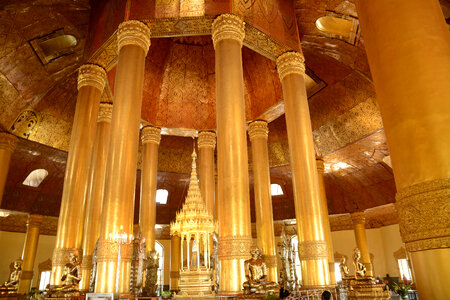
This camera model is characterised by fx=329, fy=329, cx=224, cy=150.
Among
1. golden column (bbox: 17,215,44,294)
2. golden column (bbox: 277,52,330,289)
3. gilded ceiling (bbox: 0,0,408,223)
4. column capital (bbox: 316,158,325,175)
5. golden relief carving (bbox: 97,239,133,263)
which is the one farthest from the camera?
column capital (bbox: 316,158,325,175)

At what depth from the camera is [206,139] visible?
→ 15359 mm

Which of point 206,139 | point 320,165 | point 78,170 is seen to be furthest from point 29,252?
point 320,165

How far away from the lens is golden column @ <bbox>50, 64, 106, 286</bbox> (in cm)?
899

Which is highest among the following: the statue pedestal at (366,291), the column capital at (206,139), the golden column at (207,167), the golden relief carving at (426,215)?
the column capital at (206,139)

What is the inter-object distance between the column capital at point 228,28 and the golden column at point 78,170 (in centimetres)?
428

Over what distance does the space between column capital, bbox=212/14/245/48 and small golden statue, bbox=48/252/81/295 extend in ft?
22.1

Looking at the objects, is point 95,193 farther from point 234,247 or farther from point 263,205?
point 234,247

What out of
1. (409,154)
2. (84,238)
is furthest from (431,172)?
(84,238)

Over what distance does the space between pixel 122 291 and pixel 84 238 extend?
4.45 m

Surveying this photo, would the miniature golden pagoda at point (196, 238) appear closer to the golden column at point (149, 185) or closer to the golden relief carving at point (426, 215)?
the golden column at point (149, 185)

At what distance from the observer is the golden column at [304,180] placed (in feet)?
28.1

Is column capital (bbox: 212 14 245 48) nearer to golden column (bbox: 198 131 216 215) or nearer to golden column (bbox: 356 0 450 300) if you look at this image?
golden column (bbox: 356 0 450 300)

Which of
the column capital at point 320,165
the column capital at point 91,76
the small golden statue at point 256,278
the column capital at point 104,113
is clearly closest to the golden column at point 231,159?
the small golden statue at point 256,278

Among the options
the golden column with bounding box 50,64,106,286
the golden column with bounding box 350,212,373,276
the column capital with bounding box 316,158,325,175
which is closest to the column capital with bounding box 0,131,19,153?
the golden column with bounding box 50,64,106,286
